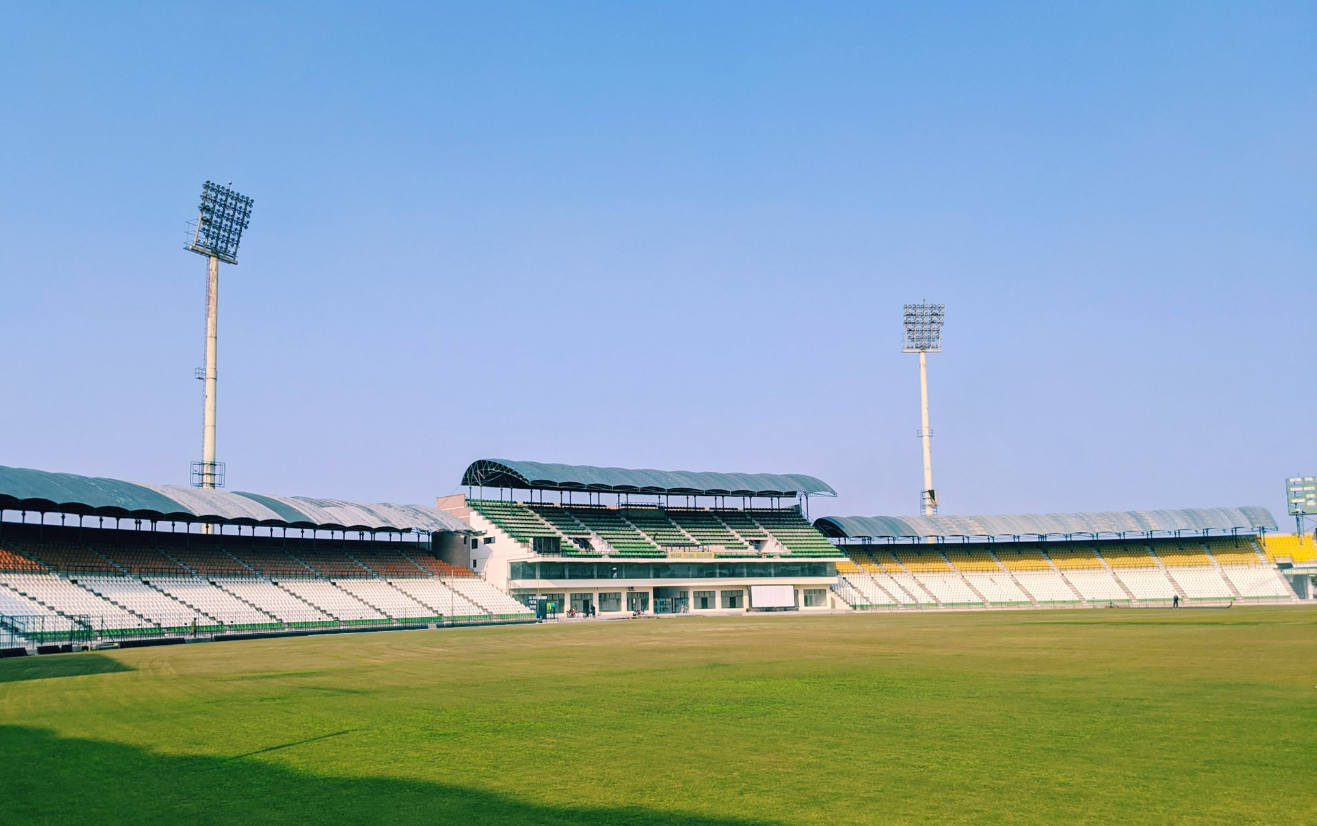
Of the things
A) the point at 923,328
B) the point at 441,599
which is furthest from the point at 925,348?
the point at 441,599

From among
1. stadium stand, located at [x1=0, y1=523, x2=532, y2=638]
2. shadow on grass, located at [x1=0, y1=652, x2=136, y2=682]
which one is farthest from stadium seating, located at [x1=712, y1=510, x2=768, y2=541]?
shadow on grass, located at [x1=0, y1=652, x2=136, y2=682]

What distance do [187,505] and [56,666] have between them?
2797 cm

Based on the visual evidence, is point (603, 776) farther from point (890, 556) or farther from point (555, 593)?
point (890, 556)

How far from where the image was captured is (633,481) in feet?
306

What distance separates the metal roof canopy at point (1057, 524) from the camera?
103125 mm

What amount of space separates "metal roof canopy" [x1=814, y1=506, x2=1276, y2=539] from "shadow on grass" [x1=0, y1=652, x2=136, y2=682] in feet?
253

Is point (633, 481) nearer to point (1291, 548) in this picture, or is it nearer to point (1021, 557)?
point (1021, 557)

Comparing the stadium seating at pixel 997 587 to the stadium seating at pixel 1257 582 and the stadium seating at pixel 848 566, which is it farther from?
the stadium seating at pixel 1257 582

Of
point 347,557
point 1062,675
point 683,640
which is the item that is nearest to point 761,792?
point 1062,675

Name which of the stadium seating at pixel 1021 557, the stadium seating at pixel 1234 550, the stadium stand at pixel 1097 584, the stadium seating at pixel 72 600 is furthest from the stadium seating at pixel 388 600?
the stadium seating at pixel 1234 550

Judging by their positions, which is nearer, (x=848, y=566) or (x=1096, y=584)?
(x=1096, y=584)

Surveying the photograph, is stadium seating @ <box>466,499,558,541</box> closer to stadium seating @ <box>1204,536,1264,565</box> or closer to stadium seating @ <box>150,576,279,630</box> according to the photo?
stadium seating @ <box>150,576,279,630</box>

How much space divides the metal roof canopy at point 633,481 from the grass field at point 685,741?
55463 mm

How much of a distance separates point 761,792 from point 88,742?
1232cm
